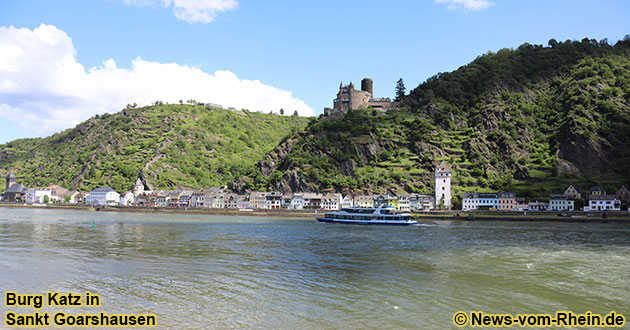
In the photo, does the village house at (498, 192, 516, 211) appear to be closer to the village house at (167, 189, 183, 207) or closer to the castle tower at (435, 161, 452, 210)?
the castle tower at (435, 161, 452, 210)

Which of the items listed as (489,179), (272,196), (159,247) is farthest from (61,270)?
(489,179)

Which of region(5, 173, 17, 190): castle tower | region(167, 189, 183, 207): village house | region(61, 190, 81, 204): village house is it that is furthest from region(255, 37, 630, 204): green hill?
region(5, 173, 17, 190): castle tower

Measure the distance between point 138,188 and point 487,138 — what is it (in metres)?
123

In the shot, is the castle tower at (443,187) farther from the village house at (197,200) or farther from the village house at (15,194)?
the village house at (15,194)

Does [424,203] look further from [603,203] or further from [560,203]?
[603,203]

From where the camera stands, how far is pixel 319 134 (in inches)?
5940

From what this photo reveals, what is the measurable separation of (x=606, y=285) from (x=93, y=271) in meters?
30.4

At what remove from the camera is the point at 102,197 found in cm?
15425

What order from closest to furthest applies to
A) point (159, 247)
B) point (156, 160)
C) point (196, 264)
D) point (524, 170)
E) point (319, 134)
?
1. point (196, 264)
2. point (159, 247)
3. point (524, 170)
4. point (319, 134)
5. point (156, 160)

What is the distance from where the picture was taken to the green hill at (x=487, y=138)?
401 feet

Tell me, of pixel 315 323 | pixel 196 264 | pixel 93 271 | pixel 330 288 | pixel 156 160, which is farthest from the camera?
pixel 156 160

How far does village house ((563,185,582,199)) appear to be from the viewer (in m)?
104

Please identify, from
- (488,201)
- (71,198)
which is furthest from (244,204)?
(71,198)

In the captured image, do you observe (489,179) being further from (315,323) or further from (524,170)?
(315,323)
